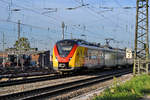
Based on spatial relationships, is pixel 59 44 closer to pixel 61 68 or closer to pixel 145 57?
pixel 61 68

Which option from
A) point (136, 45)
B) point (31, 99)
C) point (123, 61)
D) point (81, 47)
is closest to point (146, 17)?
point (136, 45)

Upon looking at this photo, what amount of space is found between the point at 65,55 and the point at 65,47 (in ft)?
2.37

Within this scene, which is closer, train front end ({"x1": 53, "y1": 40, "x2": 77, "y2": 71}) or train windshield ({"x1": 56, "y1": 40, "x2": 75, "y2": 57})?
train front end ({"x1": 53, "y1": 40, "x2": 77, "y2": 71})

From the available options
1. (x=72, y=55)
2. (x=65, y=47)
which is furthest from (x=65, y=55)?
(x=65, y=47)

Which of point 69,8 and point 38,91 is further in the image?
point 69,8

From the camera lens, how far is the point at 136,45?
55.4ft

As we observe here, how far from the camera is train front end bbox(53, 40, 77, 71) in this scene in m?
19.1

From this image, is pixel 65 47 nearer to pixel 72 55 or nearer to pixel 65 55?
pixel 65 55

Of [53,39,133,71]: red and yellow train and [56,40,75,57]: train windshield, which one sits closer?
[53,39,133,71]: red and yellow train

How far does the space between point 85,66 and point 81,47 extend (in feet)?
6.69

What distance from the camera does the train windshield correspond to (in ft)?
63.5

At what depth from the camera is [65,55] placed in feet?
63.3

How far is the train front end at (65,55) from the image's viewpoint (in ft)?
62.6

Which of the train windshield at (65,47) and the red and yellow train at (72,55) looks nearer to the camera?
the red and yellow train at (72,55)
